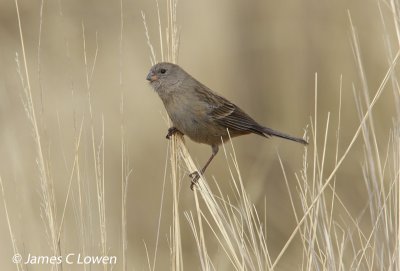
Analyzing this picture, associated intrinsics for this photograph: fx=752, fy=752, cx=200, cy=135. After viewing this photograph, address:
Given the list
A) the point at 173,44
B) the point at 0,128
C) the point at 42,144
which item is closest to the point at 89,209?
the point at 42,144

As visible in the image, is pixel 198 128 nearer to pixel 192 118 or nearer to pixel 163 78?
pixel 192 118

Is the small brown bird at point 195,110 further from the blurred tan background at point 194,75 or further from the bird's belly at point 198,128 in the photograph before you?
the blurred tan background at point 194,75

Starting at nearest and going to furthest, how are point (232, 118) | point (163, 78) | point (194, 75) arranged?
point (163, 78) → point (232, 118) → point (194, 75)

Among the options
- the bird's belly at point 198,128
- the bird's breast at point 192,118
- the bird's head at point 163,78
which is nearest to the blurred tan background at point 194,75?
the bird's belly at point 198,128

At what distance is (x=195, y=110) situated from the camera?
445 cm

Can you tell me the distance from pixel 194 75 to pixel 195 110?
1.96 meters

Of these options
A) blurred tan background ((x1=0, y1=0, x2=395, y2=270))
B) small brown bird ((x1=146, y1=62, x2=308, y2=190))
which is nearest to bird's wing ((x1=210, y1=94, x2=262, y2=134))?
small brown bird ((x1=146, y1=62, x2=308, y2=190))

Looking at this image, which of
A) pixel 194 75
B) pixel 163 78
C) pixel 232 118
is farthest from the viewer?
pixel 194 75

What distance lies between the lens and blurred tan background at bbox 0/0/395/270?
6211 millimetres

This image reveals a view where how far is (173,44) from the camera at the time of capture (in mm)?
2984

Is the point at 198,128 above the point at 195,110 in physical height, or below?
below

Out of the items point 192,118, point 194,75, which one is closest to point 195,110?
point 192,118

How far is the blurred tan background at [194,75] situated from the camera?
6.21 meters

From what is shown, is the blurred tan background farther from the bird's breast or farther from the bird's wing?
the bird's breast
